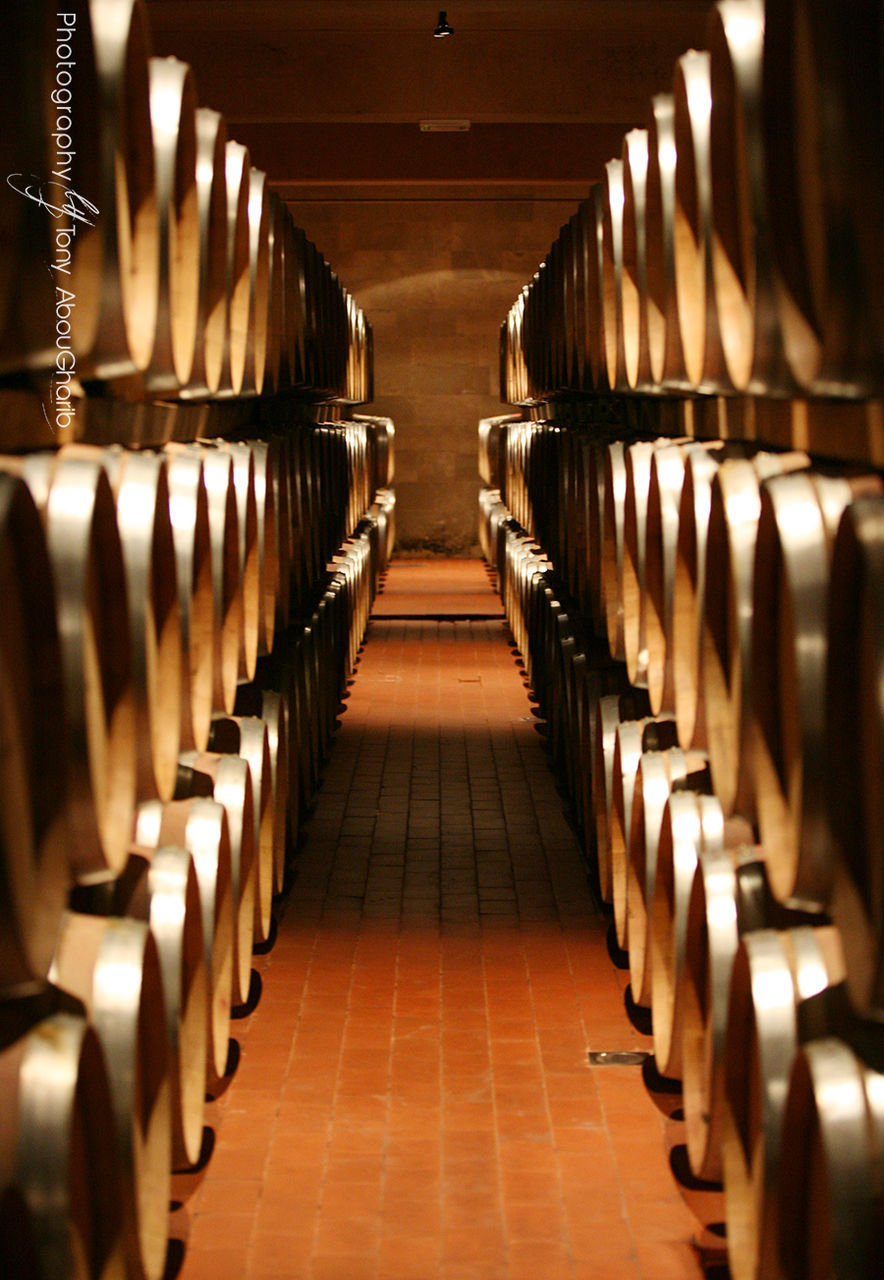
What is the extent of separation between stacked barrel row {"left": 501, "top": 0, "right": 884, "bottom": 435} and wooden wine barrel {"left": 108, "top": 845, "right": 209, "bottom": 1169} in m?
1.35

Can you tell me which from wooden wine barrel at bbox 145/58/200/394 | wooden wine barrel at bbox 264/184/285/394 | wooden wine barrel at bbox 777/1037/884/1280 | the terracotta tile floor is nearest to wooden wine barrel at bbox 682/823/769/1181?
the terracotta tile floor

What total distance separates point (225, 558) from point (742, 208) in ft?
5.21

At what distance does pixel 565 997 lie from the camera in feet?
13.8

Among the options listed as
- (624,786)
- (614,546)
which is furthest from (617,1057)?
(614,546)

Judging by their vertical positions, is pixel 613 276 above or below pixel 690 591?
above

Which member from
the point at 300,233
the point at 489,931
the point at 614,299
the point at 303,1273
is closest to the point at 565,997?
the point at 489,931

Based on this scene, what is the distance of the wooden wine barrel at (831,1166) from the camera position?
1730 millimetres

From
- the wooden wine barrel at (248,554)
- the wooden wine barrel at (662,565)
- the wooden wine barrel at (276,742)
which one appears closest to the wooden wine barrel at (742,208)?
the wooden wine barrel at (662,565)

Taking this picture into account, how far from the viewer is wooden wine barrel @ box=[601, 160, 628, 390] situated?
4.05 m

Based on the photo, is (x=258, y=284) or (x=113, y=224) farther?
(x=258, y=284)

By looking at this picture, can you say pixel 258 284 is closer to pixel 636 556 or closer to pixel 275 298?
pixel 275 298

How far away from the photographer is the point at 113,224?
86.4 inches

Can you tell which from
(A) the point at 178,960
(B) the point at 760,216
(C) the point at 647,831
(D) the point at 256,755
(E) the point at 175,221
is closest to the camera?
(B) the point at 760,216

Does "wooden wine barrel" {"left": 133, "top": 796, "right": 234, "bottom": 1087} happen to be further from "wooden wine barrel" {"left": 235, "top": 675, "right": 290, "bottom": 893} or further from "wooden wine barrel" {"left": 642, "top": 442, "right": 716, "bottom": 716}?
"wooden wine barrel" {"left": 235, "top": 675, "right": 290, "bottom": 893}
